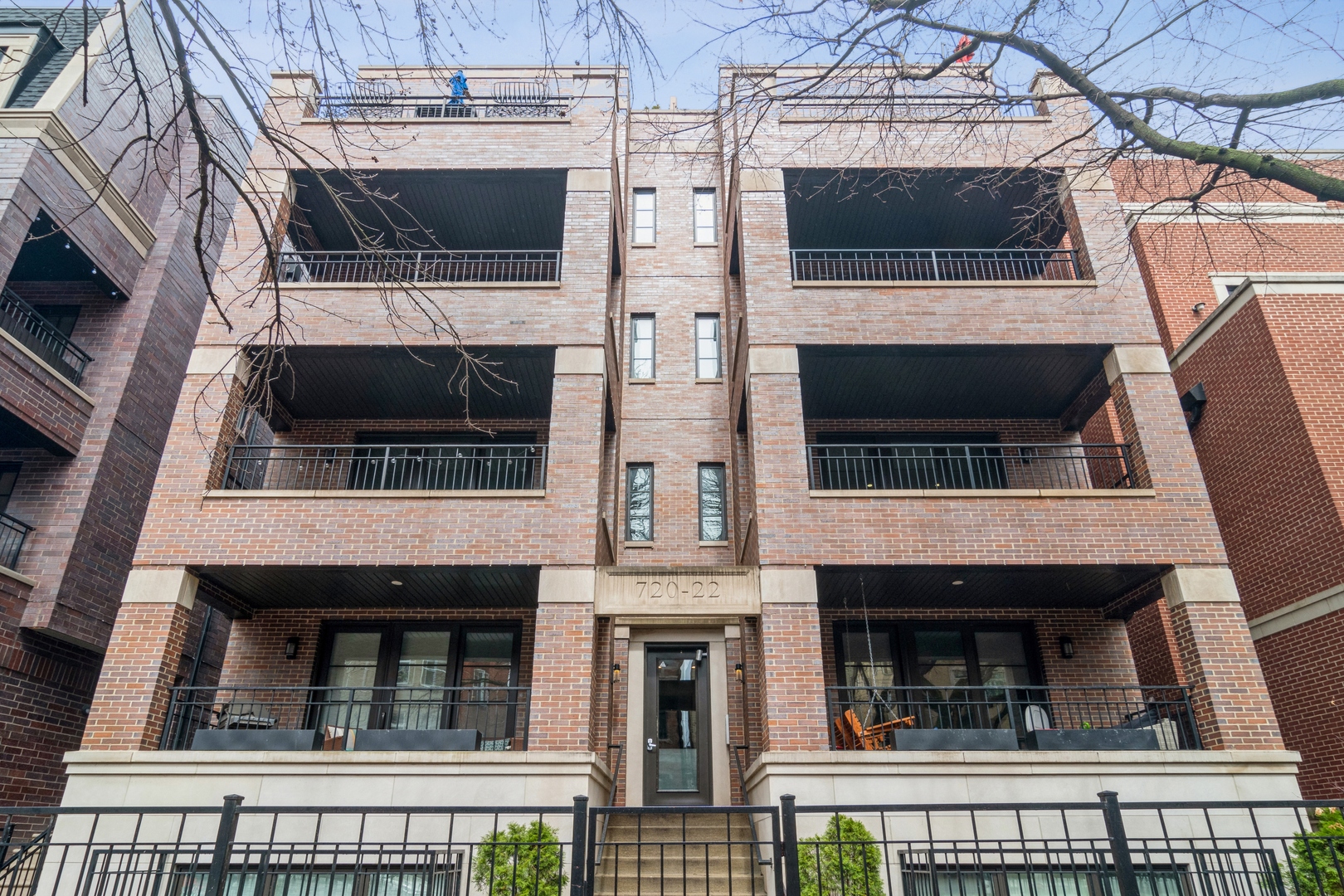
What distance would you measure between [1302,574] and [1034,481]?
3.99 meters

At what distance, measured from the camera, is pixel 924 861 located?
376 inches

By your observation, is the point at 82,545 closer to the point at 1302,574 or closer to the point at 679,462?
the point at 679,462

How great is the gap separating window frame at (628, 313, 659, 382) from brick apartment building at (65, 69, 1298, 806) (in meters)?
0.09

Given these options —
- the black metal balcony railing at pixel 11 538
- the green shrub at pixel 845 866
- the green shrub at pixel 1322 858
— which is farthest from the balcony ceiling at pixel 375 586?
the green shrub at pixel 1322 858

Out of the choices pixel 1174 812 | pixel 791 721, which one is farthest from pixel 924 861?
pixel 1174 812

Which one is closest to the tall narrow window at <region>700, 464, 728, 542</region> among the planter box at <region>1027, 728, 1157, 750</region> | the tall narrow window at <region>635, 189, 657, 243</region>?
the tall narrow window at <region>635, 189, 657, 243</region>

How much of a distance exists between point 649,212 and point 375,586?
1022 centimetres

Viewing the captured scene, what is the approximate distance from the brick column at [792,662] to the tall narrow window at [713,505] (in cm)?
397

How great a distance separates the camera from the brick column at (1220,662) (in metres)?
10.2

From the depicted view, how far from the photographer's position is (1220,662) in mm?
10570

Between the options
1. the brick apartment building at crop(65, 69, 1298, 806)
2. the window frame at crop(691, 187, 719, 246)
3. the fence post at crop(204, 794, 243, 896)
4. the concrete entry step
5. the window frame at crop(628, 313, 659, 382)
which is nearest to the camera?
the fence post at crop(204, 794, 243, 896)

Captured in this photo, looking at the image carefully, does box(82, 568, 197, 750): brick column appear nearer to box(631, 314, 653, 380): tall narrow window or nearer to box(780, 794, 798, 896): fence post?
box(780, 794, 798, 896): fence post

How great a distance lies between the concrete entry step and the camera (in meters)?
9.88

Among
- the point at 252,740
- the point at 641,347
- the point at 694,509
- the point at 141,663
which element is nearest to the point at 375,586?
the point at 252,740
